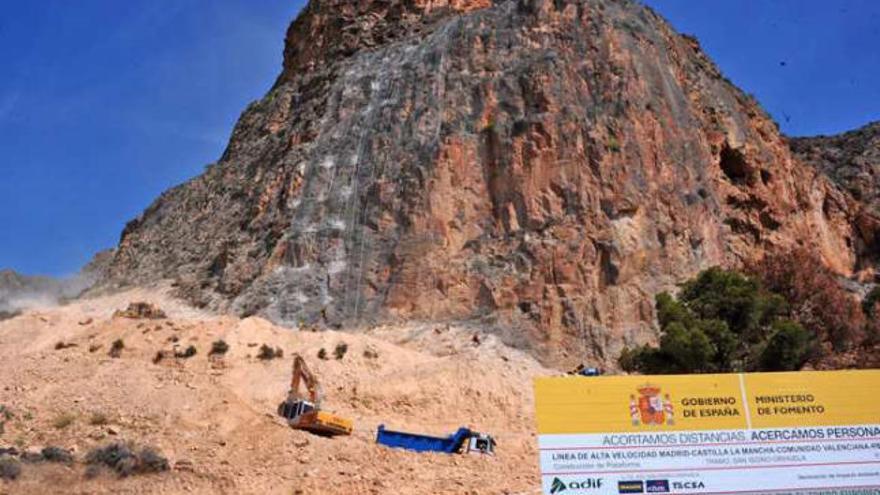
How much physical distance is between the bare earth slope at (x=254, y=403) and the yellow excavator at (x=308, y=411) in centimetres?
45

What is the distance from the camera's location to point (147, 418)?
21594 millimetres

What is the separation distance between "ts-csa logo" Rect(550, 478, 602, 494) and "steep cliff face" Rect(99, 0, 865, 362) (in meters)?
17.4

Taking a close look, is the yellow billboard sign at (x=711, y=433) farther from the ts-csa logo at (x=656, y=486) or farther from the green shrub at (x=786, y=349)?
the green shrub at (x=786, y=349)

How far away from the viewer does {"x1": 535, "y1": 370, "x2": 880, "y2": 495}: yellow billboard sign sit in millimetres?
11781

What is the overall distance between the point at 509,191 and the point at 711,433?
21.5 metres

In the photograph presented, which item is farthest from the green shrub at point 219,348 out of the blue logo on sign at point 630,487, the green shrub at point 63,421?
the blue logo on sign at point 630,487

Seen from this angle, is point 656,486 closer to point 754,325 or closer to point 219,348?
point 754,325

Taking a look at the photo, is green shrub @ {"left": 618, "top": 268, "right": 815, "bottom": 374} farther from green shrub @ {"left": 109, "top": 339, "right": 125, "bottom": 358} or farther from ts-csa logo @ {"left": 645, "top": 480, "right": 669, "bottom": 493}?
green shrub @ {"left": 109, "top": 339, "right": 125, "bottom": 358}

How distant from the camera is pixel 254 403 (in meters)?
24.5

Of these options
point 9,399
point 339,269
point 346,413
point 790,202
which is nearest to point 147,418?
point 9,399

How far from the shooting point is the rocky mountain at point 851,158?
162ft

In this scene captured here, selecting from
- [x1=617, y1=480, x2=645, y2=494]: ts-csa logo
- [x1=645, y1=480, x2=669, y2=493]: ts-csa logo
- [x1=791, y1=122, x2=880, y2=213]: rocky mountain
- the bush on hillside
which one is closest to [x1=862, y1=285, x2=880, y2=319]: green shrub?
the bush on hillside

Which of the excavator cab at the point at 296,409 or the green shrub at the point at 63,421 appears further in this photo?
the excavator cab at the point at 296,409

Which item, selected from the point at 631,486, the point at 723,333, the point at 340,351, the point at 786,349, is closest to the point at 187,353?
the point at 340,351
